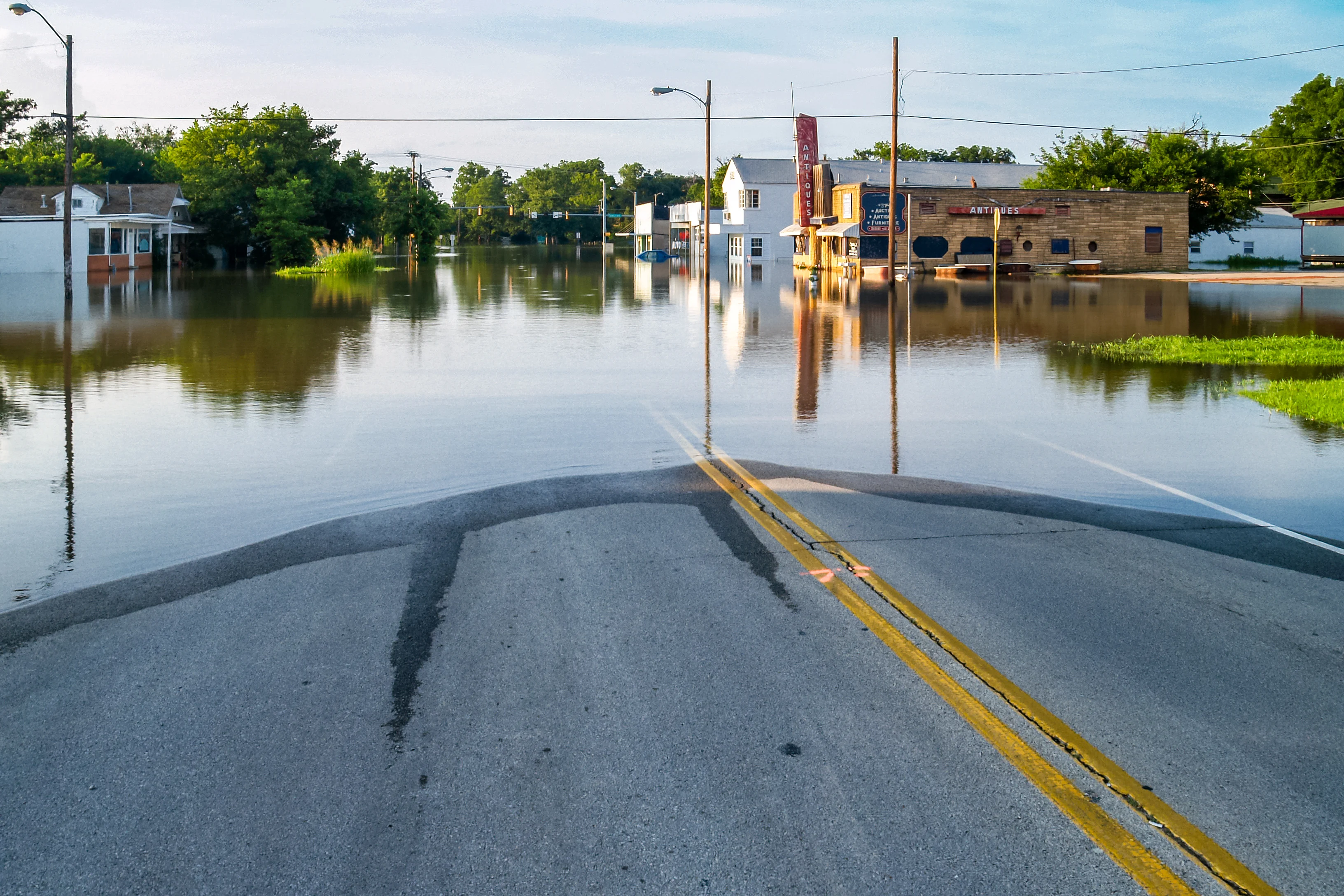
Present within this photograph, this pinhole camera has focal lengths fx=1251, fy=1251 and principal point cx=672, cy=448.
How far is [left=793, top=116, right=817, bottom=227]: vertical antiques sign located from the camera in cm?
7144

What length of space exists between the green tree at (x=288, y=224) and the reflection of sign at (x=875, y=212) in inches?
1133

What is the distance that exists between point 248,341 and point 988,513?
17.3m

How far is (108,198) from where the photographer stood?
216ft

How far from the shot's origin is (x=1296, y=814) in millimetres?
4531

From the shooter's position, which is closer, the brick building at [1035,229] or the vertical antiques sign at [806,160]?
the brick building at [1035,229]

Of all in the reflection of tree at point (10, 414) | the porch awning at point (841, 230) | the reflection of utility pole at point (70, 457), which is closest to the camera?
the reflection of utility pole at point (70, 457)

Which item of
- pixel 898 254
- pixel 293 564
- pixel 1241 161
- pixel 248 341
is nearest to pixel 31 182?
pixel 898 254

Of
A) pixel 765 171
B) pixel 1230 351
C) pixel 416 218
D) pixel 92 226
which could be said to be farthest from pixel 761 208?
pixel 1230 351

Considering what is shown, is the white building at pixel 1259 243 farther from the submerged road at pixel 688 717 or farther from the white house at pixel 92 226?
the submerged road at pixel 688 717

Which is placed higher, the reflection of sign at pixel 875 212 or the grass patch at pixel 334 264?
the reflection of sign at pixel 875 212

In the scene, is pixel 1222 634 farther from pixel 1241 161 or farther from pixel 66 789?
pixel 1241 161

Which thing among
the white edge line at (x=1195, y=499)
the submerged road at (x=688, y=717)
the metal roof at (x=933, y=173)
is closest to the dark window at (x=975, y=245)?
the metal roof at (x=933, y=173)

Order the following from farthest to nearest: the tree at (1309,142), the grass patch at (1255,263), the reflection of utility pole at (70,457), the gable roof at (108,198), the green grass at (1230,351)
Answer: the tree at (1309,142) < the grass patch at (1255,263) < the gable roof at (108,198) < the green grass at (1230,351) < the reflection of utility pole at (70,457)

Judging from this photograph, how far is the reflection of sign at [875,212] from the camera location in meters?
64.9
